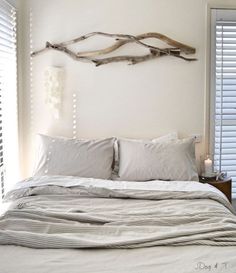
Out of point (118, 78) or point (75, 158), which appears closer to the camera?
Answer: point (75, 158)

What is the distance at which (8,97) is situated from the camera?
3232 millimetres

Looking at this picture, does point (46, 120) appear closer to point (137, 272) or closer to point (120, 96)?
point (120, 96)

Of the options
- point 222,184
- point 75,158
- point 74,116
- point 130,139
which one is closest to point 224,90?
point 222,184

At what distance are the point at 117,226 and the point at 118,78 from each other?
1.86m

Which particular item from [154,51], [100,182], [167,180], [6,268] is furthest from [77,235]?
[154,51]

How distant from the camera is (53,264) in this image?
5.16ft

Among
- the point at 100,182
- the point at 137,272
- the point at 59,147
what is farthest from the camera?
the point at 59,147

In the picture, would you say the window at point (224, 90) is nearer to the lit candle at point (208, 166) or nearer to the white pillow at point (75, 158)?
the lit candle at point (208, 166)

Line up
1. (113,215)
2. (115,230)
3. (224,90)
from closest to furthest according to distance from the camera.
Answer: (115,230) → (113,215) → (224,90)

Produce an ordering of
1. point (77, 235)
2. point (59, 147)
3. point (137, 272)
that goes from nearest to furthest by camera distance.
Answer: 1. point (137, 272)
2. point (77, 235)
3. point (59, 147)

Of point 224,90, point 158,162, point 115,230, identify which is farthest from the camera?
point 224,90

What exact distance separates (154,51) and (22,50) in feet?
4.04

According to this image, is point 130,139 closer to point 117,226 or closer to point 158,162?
point 158,162

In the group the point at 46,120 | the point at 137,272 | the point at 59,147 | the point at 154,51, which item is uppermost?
the point at 154,51
